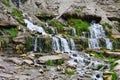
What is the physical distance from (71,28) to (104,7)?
9682 millimetres

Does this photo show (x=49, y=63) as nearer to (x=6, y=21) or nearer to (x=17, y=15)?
(x=6, y=21)

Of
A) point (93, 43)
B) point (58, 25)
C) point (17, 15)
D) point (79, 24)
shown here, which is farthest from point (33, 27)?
point (79, 24)

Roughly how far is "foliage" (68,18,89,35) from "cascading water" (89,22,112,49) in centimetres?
54

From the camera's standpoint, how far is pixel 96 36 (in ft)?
98.2

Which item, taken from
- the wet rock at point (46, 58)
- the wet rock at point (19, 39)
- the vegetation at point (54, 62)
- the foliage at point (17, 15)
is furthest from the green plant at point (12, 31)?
the vegetation at point (54, 62)

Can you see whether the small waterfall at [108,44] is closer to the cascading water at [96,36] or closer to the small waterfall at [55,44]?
the cascading water at [96,36]

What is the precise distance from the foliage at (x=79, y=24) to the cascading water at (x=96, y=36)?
537 mm

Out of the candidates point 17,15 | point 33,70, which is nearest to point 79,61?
point 33,70

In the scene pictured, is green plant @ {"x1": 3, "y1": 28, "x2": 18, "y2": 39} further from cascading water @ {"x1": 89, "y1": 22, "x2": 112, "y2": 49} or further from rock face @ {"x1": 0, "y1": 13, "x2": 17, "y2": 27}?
cascading water @ {"x1": 89, "y1": 22, "x2": 112, "y2": 49}

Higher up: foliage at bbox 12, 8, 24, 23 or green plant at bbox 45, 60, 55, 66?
foliage at bbox 12, 8, 24, 23

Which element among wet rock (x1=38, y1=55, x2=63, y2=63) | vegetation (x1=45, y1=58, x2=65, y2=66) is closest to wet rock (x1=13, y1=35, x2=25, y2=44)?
wet rock (x1=38, y1=55, x2=63, y2=63)

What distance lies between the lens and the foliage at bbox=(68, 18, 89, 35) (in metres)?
30.0

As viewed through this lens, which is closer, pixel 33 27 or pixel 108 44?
pixel 33 27

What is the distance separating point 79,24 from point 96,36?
236 cm
